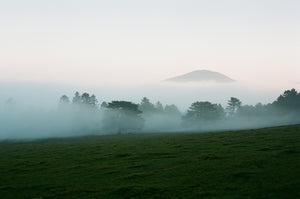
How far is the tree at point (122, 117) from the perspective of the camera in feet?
292

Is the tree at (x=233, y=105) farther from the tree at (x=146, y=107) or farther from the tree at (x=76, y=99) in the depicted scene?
the tree at (x=76, y=99)

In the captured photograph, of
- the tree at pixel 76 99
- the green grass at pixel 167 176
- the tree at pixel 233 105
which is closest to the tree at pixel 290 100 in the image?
the tree at pixel 233 105

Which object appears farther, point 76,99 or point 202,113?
point 76,99

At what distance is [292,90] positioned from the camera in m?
91.1

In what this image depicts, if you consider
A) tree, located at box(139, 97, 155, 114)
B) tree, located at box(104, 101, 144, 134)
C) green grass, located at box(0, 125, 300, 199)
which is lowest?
green grass, located at box(0, 125, 300, 199)

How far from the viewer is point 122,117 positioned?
89.1 metres

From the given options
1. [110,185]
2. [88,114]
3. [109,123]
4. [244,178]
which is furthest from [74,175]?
[88,114]

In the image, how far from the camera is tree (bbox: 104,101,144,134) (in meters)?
88.9

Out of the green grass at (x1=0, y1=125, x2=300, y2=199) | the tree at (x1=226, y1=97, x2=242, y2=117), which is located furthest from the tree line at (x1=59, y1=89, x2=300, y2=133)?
the green grass at (x1=0, y1=125, x2=300, y2=199)

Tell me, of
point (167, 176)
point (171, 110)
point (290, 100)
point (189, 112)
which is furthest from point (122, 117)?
point (167, 176)

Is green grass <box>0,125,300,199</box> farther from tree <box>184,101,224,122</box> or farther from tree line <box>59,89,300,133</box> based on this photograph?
tree <box>184,101,224,122</box>

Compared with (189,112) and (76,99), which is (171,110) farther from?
(76,99)

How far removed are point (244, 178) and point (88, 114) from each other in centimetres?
9307

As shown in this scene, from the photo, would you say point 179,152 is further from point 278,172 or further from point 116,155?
point 278,172
